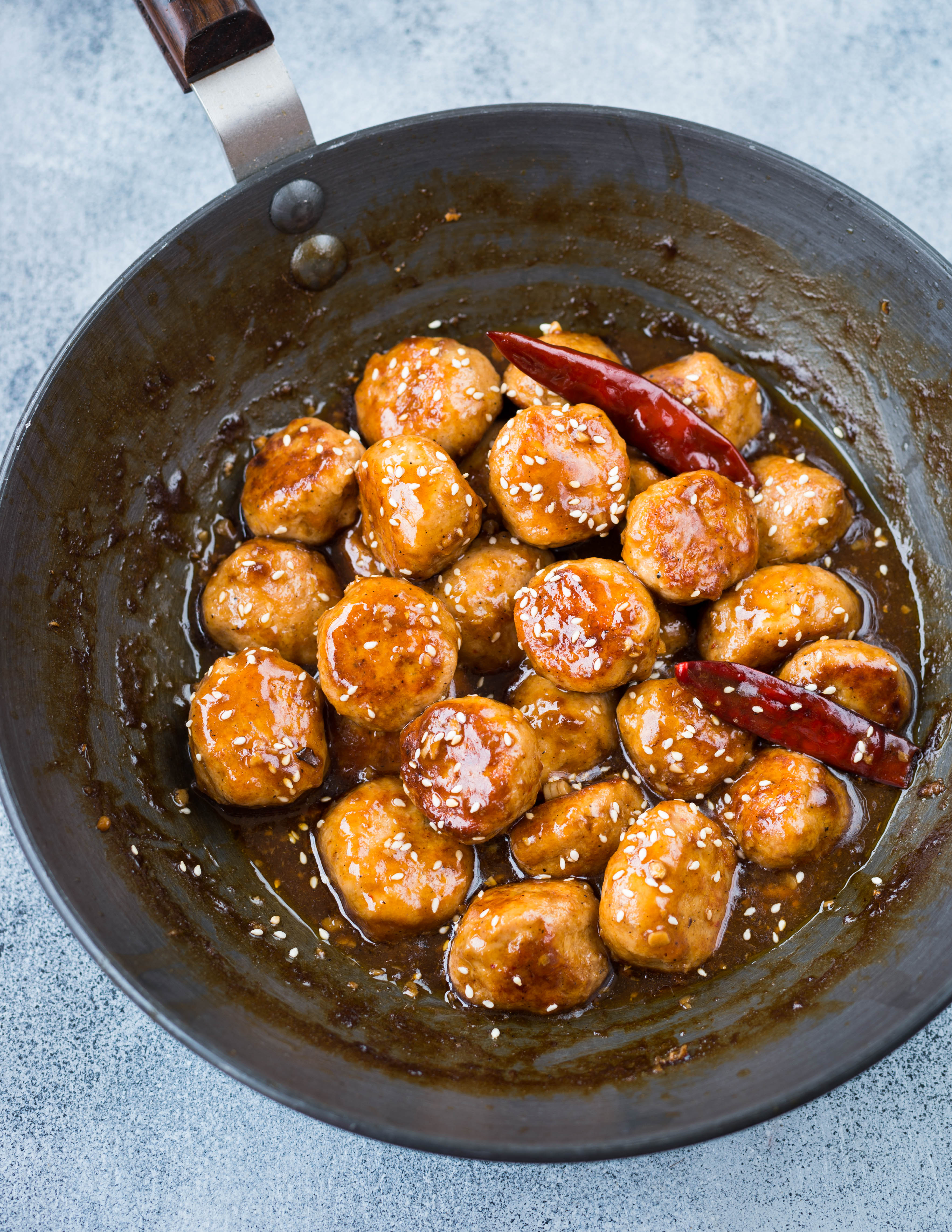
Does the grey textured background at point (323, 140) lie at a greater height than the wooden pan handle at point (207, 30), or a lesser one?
lesser

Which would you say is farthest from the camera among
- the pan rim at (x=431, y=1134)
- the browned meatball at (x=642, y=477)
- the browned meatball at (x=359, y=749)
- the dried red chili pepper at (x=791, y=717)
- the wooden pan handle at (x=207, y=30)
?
the browned meatball at (x=642, y=477)

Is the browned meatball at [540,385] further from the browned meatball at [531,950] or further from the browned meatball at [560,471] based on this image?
the browned meatball at [531,950]

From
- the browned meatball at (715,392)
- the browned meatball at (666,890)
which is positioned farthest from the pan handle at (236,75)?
the browned meatball at (666,890)

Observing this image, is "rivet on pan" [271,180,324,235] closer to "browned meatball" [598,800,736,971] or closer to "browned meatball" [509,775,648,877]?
"browned meatball" [509,775,648,877]

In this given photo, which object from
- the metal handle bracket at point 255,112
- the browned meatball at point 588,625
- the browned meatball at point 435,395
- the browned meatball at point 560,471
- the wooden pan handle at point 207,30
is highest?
the wooden pan handle at point 207,30

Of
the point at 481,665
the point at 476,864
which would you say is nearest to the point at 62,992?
the point at 476,864

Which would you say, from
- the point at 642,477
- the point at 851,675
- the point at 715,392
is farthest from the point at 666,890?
the point at 715,392
